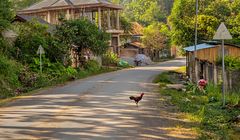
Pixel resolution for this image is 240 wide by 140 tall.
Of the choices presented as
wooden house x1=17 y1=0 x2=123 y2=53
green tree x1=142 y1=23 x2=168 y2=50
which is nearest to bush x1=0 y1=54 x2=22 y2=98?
wooden house x1=17 y1=0 x2=123 y2=53

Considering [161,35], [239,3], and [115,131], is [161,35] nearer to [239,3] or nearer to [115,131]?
[239,3]

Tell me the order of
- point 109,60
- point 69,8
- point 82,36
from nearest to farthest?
point 82,36 < point 69,8 < point 109,60

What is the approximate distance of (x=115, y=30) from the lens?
180 ft

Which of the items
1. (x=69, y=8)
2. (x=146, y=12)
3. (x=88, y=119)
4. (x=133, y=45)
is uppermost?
(x=146, y=12)

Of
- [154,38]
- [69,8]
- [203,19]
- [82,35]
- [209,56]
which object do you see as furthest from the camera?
[154,38]

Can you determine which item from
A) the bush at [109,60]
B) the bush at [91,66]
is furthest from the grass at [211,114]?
the bush at [109,60]

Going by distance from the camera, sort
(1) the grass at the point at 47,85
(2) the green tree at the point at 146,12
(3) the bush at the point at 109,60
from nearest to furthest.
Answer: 1. (1) the grass at the point at 47,85
2. (3) the bush at the point at 109,60
3. (2) the green tree at the point at 146,12

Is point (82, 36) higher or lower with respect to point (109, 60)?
higher

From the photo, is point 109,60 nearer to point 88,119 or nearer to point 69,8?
point 69,8

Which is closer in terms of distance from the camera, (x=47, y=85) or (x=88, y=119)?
(x=88, y=119)

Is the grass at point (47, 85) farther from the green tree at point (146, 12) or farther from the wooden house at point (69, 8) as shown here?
the green tree at point (146, 12)

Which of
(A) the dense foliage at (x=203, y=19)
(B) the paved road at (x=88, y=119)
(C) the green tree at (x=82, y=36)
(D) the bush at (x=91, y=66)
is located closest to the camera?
(B) the paved road at (x=88, y=119)

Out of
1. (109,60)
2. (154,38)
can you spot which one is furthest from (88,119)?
(154,38)

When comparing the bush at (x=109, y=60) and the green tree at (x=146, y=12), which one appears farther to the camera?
the green tree at (x=146, y=12)
